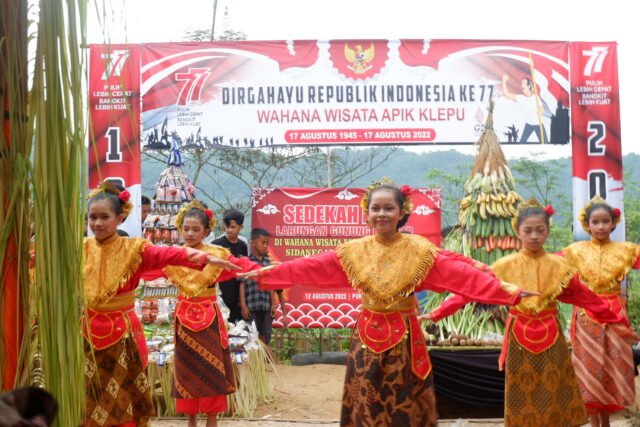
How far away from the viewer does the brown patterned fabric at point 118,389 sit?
13.9 feet

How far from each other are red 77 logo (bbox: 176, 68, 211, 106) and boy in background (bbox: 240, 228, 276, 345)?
1476 millimetres

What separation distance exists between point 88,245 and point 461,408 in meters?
3.36

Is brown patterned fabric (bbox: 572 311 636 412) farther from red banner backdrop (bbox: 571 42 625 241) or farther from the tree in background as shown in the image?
the tree in background

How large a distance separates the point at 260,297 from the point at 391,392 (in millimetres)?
4377

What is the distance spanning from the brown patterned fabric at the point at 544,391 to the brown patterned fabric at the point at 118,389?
220 centimetres

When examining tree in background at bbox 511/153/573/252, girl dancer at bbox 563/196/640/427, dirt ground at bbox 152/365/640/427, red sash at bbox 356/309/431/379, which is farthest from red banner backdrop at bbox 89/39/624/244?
tree in background at bbox 511/153/573/252

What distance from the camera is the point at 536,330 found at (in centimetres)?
486

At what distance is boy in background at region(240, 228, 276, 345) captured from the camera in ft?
26.5

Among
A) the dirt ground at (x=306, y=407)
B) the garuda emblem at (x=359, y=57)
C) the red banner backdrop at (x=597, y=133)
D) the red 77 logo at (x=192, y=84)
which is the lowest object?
the dirt ground at (x=306, y=407)

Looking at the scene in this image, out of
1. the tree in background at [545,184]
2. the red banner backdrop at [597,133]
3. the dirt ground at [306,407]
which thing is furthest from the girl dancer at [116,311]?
the tree in background at [545,184]

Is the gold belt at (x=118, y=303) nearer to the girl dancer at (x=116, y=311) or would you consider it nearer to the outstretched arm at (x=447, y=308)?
the girl dancer at (x=116, y=311)

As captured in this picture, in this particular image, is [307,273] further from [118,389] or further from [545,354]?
[545,354]

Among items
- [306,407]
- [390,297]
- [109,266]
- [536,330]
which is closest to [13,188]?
[390,297]

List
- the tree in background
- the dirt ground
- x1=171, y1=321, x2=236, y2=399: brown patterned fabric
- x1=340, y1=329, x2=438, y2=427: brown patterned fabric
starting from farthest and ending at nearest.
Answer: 1. the tree in background
2. the dirt ground
3. x1=171, y1=321, x2=236, y2=399: brown patterned fabric
4. x1=340, y1=329, x2=438, y2=427: brown patterned fabric
